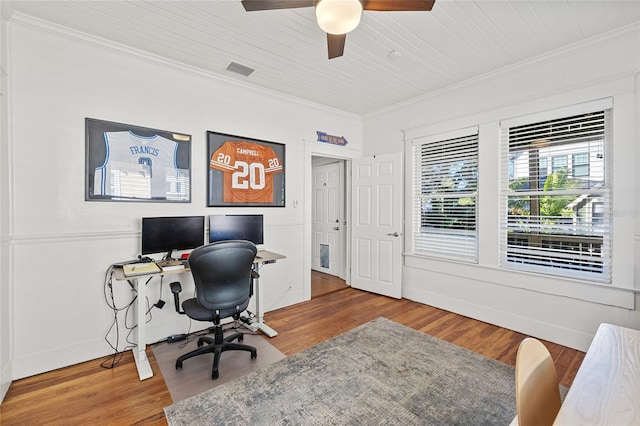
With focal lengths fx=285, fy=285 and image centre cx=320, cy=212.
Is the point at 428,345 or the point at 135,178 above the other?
the point at 135,178

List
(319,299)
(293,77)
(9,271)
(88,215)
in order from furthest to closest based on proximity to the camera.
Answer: (319,299) → (293,77) → (88,215) → (9,271)

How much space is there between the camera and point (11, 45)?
216 centimetres

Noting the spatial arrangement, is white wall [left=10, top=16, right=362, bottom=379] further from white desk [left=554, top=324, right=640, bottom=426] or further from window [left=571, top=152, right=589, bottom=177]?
window [left=571, top=152, right=589, bottom=177]

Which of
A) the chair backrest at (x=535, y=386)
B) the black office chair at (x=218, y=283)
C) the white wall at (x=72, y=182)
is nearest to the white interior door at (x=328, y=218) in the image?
the white wall at (x=72, y=182)

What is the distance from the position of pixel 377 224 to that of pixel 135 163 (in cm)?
309

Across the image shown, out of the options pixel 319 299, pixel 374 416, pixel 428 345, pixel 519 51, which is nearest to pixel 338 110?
pixel 519 51

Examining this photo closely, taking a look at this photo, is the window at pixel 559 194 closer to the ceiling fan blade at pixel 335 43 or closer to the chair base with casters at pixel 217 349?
the ceiling fan blade at pixel 335 43

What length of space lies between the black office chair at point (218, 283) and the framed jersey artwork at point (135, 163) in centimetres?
103

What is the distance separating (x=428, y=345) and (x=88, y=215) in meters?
3.27

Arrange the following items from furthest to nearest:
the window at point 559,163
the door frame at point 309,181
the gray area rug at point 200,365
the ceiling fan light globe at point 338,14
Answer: the door frame at point 309,181, the window at point 559,163, the gray area rug at point 200,365, the ceiling fan light globe at point 338,14

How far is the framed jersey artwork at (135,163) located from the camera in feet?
8.10

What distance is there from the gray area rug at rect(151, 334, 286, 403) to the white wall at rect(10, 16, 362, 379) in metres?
0.30

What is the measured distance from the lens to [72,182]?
2.38 m

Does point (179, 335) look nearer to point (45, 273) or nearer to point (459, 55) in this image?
point (45, 273)
